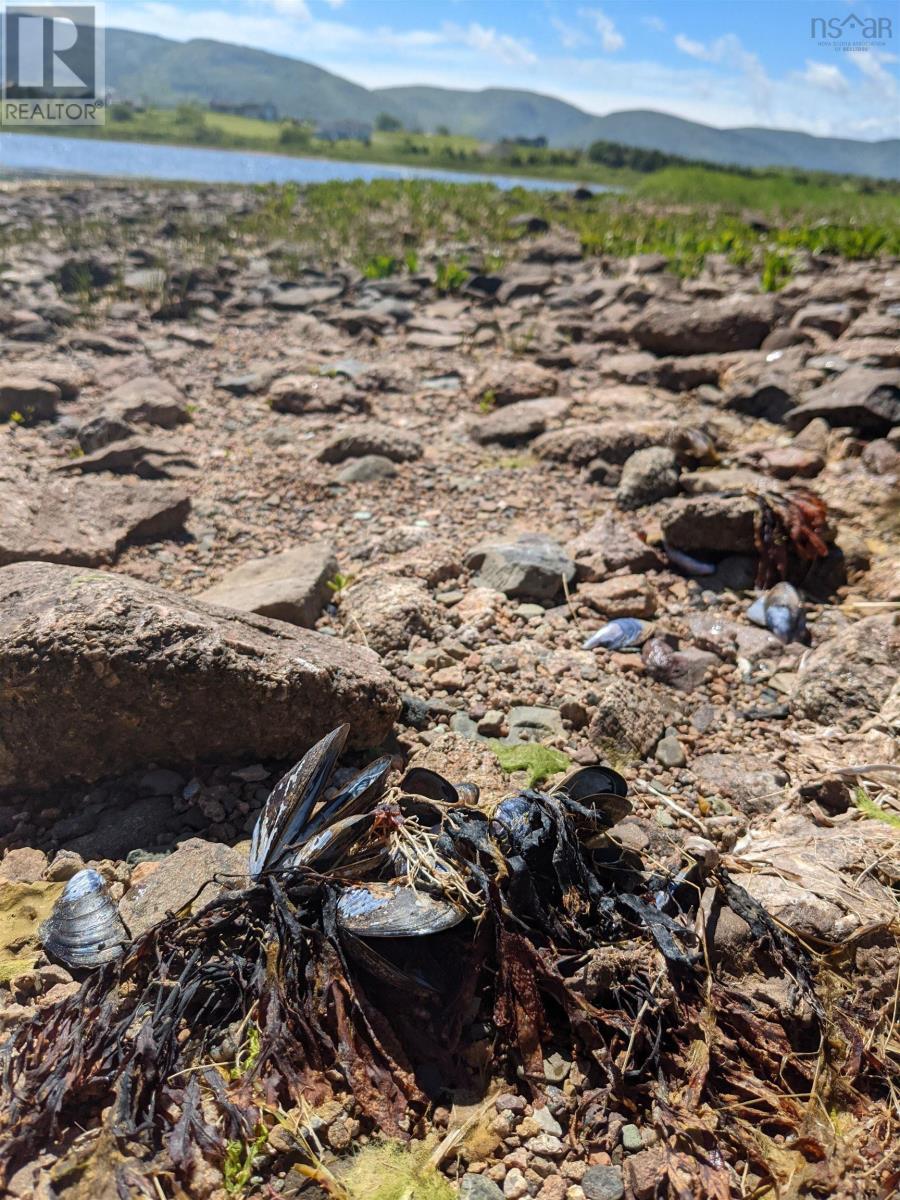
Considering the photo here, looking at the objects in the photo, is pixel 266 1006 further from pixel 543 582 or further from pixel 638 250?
pixel 638 250

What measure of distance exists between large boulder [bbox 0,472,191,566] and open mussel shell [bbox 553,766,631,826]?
326 cm

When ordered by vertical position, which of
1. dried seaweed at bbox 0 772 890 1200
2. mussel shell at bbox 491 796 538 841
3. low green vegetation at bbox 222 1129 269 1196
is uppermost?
mussel shell at bbox 491 796 538 841

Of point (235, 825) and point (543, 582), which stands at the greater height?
point (543, 582)

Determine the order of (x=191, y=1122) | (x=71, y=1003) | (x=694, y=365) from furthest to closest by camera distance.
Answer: (x=694, y=365), (x=71, y=1003), (x=191, y=1122)

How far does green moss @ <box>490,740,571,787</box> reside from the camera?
321 cm

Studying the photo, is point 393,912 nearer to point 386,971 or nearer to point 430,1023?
point 386,971

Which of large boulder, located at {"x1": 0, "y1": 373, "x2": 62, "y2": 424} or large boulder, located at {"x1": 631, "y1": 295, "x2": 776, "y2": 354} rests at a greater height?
large boulder, located at {"x1": 631, "y1": 295, "x2": 776, "y2": 354}

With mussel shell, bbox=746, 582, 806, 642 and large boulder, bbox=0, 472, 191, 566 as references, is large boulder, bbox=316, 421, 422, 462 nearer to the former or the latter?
large boulder, bbox=0, 472, 191, 566

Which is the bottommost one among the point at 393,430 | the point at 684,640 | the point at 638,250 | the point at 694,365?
the point at 684,640

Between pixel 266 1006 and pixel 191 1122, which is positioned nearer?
pixel 191 1122

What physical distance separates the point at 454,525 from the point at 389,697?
8.56 ft

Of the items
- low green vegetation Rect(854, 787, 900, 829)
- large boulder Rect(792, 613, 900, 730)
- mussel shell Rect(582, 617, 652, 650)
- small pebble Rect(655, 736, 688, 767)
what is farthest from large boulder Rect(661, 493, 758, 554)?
low green vegetation Rect(854, 787, 900, 829)

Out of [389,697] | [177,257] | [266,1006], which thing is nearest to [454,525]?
[389,697]

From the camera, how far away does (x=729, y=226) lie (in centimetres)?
1969
